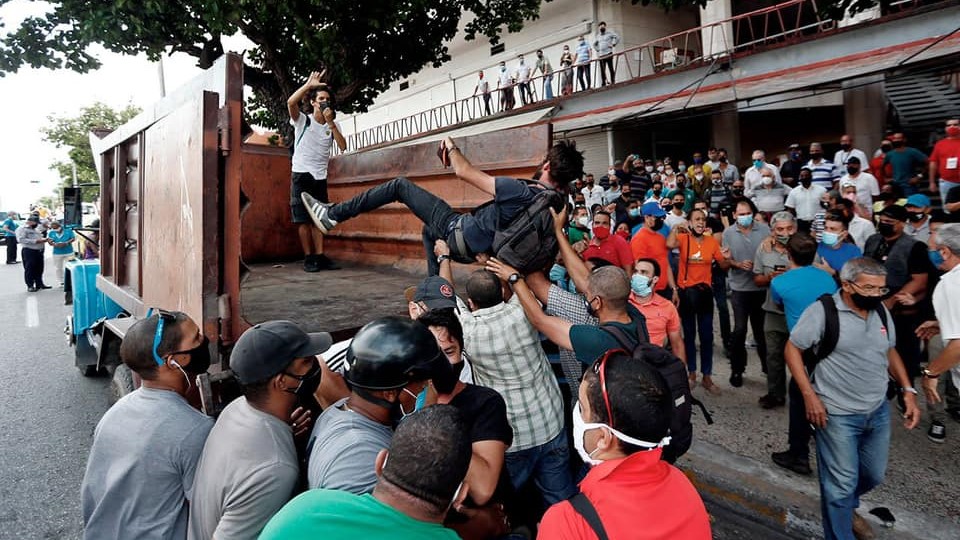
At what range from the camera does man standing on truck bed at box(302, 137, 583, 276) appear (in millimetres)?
2893

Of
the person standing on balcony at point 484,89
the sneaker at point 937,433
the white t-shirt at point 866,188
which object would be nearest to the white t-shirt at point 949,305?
the sneaker at point 937,433

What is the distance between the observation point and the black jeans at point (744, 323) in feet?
15.9

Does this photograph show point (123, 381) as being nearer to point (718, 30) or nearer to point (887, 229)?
point (887, 229)

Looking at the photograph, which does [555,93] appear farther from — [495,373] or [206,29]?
[495,373]

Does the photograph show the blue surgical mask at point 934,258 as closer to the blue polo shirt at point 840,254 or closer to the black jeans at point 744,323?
the blue polo shirt at point 840,254

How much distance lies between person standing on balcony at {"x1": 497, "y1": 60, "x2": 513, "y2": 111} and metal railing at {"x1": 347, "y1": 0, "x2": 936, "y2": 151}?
31mm

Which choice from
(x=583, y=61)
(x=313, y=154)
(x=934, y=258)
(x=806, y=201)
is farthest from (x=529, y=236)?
(x=583, y=61)

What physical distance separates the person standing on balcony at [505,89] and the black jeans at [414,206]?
13274 millimetres

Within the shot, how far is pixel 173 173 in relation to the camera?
9.04ft

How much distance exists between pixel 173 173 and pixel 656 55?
1534cm

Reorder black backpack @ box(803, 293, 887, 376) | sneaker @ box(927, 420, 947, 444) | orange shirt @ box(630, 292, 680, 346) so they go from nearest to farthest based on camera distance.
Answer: black backpack @ box(803, 293, 887, 376) < sneaker @ box(927, 420, 947, 444) < orange shirt @ box(630, 292, 680, 346)

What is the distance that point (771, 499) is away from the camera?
319 centimetres

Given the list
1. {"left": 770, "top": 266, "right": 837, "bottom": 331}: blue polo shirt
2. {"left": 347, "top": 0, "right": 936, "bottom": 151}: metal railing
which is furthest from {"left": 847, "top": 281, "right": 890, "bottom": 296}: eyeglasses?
{"left": 347, "top": 0, "right": 936, "bottom": 151}: metal railing

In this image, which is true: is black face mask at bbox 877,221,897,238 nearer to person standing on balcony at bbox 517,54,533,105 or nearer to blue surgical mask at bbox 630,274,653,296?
blue surgical mask at bbox 630,274,653,296
